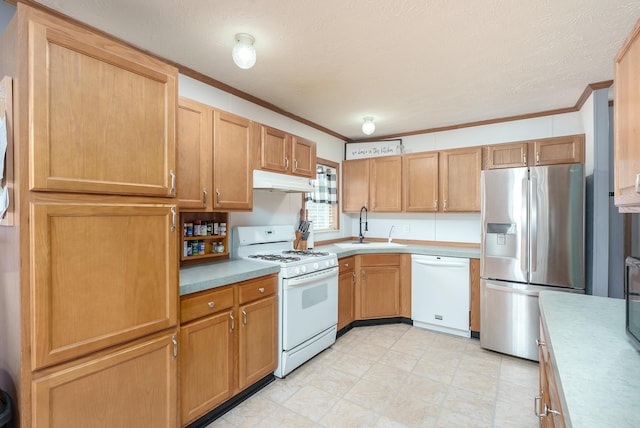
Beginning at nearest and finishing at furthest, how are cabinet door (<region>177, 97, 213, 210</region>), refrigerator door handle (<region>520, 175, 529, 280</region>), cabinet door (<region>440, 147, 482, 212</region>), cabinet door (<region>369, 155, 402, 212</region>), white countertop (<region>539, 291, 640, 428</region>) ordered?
white countertop (<region>539, 291, 640, 428</region>), cabinet door (<region>177, 97, 213, 210</region>), refrigerator door handle (<region>520, 175, 529, 280</region>), cabinet door (<region>440, 147, 482, 212</region>), cabinet door (<region>369, 155, 402, 212</region>)

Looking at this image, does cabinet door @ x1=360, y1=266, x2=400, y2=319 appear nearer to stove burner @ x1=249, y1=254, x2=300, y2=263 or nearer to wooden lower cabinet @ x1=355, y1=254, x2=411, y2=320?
wooden lower cabinet @ x1=355, y1=254, x2=411, y2=320

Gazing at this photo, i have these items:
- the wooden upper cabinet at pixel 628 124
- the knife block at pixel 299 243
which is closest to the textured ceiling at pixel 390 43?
the wooden upper cabinet at pixel 628 124

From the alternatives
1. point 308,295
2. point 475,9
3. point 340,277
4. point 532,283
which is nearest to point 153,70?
point 475,9

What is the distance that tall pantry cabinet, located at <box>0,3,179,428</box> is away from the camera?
1.12 meters

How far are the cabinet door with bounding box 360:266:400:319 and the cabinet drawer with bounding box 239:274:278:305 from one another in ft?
4.88

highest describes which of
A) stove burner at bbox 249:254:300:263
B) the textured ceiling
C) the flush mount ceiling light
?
the textured ceiling

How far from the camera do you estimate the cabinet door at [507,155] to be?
322 centimetres

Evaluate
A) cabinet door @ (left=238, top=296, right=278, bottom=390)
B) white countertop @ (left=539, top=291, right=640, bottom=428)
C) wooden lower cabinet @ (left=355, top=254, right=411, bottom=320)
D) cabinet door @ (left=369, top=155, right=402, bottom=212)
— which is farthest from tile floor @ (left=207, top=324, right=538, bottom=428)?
cabinet door @ (left=369, top=155, right=402, bottom=212)

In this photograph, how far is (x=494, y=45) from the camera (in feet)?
6.64

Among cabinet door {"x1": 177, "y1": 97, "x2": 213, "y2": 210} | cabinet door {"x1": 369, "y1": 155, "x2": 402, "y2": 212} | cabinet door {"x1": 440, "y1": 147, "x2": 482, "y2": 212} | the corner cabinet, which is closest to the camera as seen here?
cabinet door {"x1": 177, "y1": 97, "x2": 213, "y2": 210}

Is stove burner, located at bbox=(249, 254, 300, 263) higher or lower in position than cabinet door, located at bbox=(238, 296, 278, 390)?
higher

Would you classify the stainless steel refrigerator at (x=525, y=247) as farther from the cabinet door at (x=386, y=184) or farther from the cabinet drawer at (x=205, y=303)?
the cabinet drawer at (x=205, y=303)

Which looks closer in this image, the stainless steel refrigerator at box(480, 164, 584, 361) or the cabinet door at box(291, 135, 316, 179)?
the stainless steel refrigerator at box(480, 164, 584, 361)

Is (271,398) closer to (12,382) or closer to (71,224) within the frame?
(12,382)
